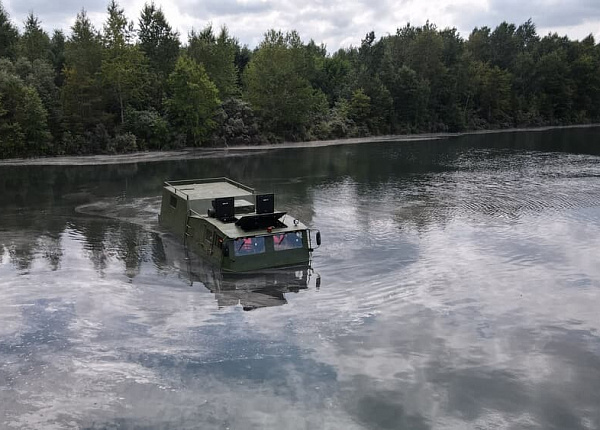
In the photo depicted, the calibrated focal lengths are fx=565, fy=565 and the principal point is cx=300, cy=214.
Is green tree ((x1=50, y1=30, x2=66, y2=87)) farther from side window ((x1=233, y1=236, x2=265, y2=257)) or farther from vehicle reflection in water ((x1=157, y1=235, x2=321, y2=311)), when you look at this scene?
side window ((x1=233, y1=236, x2=265, y2=257))

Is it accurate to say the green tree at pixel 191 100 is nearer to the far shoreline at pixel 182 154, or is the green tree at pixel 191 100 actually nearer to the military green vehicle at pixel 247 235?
the far shoreline at pixel 182 154

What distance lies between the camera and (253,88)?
76938 millimetres

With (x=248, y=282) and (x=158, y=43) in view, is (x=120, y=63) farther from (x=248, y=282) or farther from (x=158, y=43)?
(x=248, y=282)

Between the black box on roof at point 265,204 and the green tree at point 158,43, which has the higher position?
the green tree at point 158,43

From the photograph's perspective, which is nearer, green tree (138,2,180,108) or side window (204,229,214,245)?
side window (204,229,214,245)

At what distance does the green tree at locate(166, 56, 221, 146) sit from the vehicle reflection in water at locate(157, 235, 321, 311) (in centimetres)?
4384

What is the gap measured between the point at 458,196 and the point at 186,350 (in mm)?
26571

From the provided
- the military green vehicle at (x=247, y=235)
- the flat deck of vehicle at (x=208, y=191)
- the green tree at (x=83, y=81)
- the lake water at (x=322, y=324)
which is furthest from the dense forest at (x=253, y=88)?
the military green vehicle at (x=247, y=235)

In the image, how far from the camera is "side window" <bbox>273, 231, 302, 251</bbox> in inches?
845

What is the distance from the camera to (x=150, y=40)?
230 feet

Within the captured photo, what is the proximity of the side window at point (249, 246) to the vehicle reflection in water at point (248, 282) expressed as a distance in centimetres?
87

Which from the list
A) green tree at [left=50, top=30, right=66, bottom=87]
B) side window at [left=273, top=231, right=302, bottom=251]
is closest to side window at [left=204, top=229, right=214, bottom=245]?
side window at [left=273, top=231, right=302, bottom=251]

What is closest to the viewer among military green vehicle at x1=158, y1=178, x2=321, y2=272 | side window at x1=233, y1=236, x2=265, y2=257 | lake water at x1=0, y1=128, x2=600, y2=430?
lake water at x1=0, y1=128, x2=600, y2=430

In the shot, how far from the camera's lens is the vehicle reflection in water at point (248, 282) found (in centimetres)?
1903
